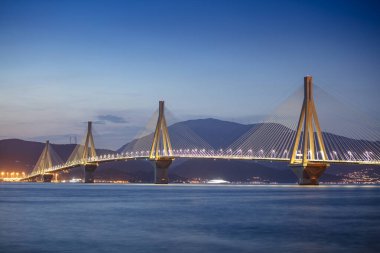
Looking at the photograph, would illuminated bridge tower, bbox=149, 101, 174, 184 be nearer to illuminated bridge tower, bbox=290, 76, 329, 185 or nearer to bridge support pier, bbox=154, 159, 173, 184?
bridge support pier, bbox=154, 159, 173, 184

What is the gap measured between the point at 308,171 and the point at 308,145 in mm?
3622

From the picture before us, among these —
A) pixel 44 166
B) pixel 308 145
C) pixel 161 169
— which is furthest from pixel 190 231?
pixel 44 166

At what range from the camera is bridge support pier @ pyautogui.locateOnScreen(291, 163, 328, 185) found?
7719cm

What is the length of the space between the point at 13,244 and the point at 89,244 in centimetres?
278

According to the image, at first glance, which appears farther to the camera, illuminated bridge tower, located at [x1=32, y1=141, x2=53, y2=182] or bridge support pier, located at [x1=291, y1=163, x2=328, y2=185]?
illuminated bridge tower, located at [x1=32, y1=141, x2=53, y2=182]

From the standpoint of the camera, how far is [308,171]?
255ft

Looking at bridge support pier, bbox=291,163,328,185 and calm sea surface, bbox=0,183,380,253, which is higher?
bridge support pier, bbox=291,163,328,185

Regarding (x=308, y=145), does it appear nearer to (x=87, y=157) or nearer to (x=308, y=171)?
(x=308, y=171)

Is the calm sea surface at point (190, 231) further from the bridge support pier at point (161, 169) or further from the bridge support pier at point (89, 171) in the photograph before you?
the bridge support pier at point (89, 171)

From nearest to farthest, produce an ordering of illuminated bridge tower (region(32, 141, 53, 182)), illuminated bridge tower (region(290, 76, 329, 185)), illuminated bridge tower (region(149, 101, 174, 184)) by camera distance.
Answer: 1. illuminated bridge tower (region(290, 76, 329, 185))
2. illuminated bridge tower (region(149, 101, 174, 184))
3. illuminated bridge tower (region(32, 141, 53, 182))

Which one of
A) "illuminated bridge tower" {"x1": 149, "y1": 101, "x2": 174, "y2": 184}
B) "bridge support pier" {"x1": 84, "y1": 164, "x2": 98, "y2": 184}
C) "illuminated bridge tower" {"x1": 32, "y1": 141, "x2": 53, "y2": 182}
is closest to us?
"illuminated bridge tower" {"x1": 149, "y1": 101, "x2": 174, "y2": 184}

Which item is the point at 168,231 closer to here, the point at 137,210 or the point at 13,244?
the point at 13,244

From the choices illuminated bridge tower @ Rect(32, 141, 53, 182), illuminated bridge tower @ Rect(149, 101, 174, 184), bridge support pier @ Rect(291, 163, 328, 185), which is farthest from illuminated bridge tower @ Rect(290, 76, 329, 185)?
illuminated bridge tower @ Rect(32, 141, 53, 182)

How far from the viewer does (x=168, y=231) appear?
26984 mm
